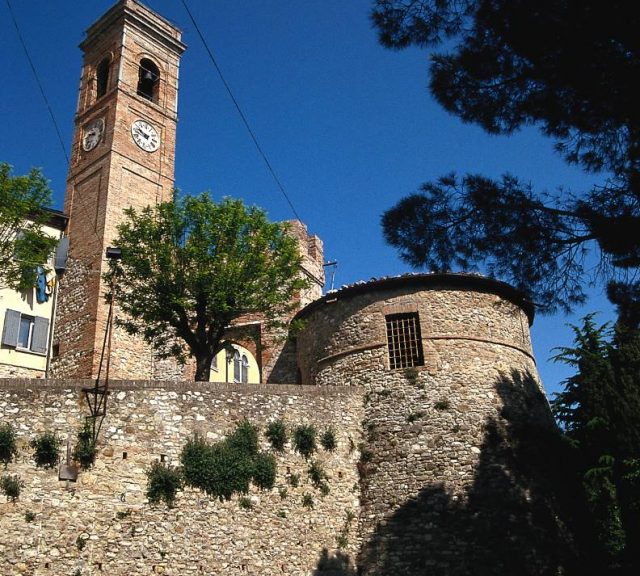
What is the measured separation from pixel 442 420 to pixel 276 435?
13.1 ft

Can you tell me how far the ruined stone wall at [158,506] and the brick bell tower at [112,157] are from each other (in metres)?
8.90

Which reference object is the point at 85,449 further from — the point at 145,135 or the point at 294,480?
the point at 145,135

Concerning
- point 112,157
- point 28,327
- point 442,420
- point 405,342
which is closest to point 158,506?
point 442,420

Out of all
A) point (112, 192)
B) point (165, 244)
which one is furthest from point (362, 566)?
point (112, 192)

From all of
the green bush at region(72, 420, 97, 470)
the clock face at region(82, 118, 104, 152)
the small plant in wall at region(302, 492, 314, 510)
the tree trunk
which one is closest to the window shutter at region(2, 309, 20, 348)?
the clock face at region(82, 118, 104, 152)

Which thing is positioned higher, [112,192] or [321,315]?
[112,192]

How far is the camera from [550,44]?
30.7 feet

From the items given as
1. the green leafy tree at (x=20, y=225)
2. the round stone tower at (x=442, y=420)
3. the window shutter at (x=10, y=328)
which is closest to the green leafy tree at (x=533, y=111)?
the round stone tower at (x=442, y=420)

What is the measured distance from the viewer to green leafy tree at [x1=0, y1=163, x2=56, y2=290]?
58.9 ft

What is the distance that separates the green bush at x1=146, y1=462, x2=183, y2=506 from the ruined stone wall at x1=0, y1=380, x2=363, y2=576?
5.3 inches

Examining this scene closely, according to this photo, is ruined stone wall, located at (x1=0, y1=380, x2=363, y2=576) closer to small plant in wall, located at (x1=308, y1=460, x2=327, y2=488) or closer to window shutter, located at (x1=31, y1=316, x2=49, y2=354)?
small plant in wall, located at (x1=308, y1=460, x2=327, y2=488)

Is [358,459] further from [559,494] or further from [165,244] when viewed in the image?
[165,244]

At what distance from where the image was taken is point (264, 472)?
15312 mm

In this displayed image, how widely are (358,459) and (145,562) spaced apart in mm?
5544
